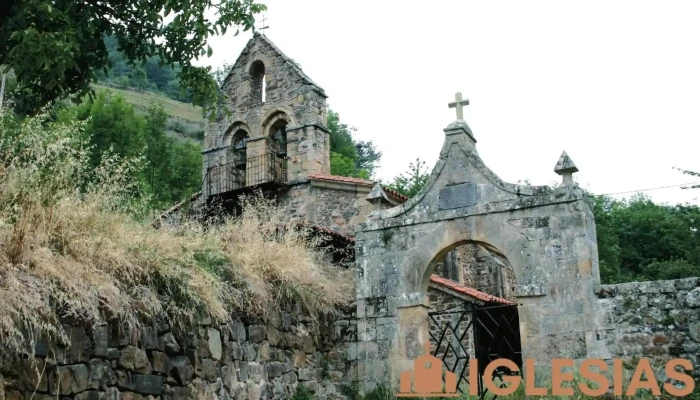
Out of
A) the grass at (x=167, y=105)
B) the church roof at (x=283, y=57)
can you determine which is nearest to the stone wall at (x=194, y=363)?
the church roof at (x=283, y=57)

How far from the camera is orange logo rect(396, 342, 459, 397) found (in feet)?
34.5

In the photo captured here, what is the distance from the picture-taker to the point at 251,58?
18625 millimetres

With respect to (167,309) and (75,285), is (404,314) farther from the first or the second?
(75,285)

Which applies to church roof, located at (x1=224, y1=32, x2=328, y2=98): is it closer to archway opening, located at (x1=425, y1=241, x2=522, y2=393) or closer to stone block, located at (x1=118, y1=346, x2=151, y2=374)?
archway opening, located at (x1=425, y1=241, x2=522, y2=393)

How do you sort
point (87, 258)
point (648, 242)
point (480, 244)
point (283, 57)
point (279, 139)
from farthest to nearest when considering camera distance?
point (648, 242) < point (279, 139) < point (283, 57) < point (480, 244) < point (87, 258)

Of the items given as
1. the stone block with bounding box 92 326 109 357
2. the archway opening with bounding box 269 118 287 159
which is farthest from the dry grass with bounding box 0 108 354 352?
the archway opening with bounding box 269 118 287 159

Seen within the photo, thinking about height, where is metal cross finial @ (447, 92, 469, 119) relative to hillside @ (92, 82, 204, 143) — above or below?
below

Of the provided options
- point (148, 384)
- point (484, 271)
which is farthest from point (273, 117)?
point (148, 384)

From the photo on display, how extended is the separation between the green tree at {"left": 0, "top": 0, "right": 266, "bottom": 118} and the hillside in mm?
33864

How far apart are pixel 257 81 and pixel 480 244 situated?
382 inches

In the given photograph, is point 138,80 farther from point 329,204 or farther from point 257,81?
point 329,204

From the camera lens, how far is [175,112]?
5250cm

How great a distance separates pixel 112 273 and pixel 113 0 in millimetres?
4600

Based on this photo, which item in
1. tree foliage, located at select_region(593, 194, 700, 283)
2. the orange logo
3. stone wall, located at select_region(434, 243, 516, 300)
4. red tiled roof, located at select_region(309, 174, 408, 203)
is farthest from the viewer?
tree foliage, located at select_region(593, 194, 700, 283)
